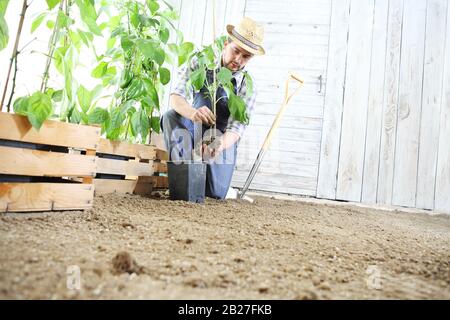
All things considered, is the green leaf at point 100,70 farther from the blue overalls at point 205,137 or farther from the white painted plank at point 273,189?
the white painted plank at point 273,189

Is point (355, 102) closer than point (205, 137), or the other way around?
point (205, 137)

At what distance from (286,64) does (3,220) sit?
7.18ft

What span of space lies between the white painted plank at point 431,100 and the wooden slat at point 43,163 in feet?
7.50

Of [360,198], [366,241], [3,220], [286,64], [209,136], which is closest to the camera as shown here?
[3,220]

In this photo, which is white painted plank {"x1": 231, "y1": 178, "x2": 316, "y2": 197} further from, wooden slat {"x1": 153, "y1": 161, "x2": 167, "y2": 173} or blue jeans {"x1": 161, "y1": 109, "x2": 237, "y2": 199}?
wooden slat {"x1": 153, "y1": 161, "x2": 167, "y2": 173}

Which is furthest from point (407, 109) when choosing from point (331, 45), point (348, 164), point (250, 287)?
point (250, 287)

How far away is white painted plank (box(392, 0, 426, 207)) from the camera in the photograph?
2.23 meters

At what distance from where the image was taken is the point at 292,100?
94.3 inches

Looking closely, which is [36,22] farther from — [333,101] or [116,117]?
[333,101]

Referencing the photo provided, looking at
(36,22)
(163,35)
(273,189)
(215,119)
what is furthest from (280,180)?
(36,22)

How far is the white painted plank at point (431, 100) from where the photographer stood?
2.21 m

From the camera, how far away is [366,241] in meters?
0.98

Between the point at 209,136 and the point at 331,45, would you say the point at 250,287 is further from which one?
the point at 331,45

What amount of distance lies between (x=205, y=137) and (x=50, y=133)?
3.11ft
